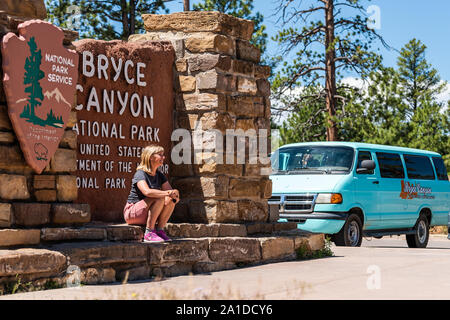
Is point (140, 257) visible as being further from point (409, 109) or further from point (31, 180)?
point (409, 109)

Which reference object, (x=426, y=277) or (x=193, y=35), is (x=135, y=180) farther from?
(x=426, y=277)

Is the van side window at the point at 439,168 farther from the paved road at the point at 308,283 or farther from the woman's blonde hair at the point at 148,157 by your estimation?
the woman's blonde hair at the point at 148,157

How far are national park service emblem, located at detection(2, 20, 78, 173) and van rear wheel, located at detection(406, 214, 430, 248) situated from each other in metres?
9.58

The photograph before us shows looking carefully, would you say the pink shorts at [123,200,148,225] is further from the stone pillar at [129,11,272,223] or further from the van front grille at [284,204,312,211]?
the van front grille at [284,204,312,211]

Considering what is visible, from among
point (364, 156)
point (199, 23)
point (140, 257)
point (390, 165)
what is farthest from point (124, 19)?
point (140, 257)

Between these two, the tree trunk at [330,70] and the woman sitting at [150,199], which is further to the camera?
the tree trunk at [330,70]

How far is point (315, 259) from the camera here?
10320 mm

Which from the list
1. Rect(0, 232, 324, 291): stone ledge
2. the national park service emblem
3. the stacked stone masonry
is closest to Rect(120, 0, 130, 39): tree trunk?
the stacked stone masonry

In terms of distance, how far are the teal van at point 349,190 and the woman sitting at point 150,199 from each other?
4.08 meters

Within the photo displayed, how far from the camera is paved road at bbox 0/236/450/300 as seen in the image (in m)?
6.27

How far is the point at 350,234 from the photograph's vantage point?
42.7 ft

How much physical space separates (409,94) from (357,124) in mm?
24932

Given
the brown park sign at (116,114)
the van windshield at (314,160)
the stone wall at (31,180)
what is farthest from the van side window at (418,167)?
the stone wall at (31,180)

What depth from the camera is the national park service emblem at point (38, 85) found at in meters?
6.99
